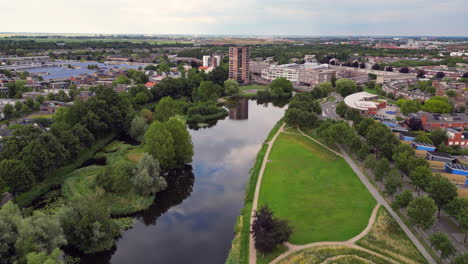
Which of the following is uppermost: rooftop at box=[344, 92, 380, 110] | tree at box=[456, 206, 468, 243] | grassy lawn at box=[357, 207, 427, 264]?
rooftop at box=[344, 92, 380, 110]

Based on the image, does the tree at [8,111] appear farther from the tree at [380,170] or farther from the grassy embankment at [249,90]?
the tree at [380,170]

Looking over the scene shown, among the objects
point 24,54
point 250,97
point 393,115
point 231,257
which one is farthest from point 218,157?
point 24,54

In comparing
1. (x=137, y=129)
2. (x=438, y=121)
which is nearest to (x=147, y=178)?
(x=137, y=129)

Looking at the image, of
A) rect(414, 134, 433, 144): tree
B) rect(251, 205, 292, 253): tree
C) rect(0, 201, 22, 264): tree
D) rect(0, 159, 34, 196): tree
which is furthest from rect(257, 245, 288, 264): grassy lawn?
rect(414, 134, 433, 144): tree

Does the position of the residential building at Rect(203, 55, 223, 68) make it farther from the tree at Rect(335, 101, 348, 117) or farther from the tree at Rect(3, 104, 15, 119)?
the tree at Rect(3, 104, 15, 119)

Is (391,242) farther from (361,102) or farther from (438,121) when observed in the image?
(361,102)

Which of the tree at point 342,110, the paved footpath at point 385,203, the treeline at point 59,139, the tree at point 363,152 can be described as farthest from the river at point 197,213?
the tree at point 342,110
